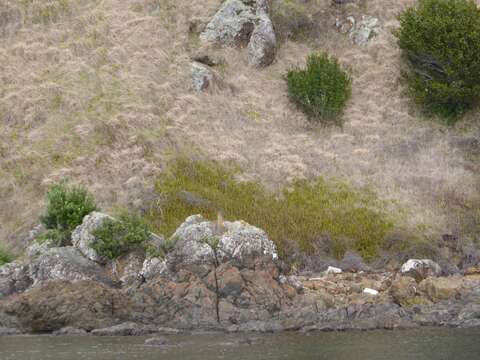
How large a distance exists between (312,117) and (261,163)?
7.43 meters

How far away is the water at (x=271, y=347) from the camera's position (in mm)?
25297

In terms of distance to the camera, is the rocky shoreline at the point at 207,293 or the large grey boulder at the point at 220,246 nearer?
the rocky shoreline at the point at 207,293

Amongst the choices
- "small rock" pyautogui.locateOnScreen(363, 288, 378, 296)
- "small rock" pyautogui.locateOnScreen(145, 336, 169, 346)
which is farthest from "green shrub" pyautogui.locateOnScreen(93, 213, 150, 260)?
"small rock" pyautogui.locateOnScreen(363, 288, 378, 296)

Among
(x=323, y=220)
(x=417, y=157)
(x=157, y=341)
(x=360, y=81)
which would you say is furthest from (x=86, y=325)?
(x=360, y=81)

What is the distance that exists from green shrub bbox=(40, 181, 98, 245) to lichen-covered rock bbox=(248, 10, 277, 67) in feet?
74.0

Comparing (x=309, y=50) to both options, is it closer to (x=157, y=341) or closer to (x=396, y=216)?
(x=396, y=216)

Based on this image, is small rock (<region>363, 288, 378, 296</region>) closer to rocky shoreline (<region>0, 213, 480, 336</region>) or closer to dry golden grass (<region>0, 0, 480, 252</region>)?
rocky shoreline (<region>0, 213, 480, 336</region>)

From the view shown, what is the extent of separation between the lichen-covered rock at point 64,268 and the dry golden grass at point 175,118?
790 cm

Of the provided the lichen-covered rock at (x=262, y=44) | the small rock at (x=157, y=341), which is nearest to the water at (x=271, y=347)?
the small rock at (x=157, y=341)

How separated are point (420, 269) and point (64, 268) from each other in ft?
57.8

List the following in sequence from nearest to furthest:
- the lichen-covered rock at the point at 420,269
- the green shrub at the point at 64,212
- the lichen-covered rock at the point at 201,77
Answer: the lichen-covered rock at the point at 420,269
the green shrub at the point at 64,212
the lichen-covered rock at the point at 201,77

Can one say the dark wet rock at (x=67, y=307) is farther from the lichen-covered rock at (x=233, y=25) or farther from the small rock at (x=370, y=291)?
the lichen-covered rock at (x=233, y=25)

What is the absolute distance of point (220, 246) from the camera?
36.2 m

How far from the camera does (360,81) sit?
5641cm
